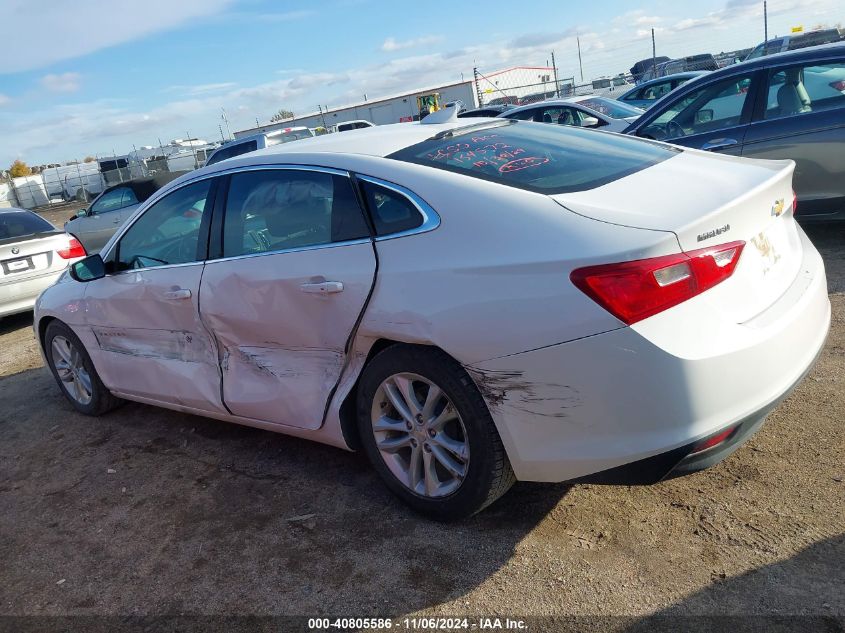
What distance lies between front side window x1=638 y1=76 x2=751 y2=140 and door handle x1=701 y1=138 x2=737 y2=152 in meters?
0.18

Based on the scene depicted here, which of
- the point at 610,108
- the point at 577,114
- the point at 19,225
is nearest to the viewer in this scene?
the point at 19,225

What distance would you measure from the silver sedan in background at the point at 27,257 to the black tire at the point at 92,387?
10.6 feet

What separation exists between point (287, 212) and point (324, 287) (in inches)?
22.3

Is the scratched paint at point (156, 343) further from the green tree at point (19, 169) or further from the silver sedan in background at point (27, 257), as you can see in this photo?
the green tree at point (19, 169)

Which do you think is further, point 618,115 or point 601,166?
point 618,115

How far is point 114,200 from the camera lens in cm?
1266

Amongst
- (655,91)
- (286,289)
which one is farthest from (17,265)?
(655,91)

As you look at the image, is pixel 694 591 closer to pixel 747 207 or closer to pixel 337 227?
pixel 747 207

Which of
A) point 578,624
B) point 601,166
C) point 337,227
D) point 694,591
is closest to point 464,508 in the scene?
point 578,624

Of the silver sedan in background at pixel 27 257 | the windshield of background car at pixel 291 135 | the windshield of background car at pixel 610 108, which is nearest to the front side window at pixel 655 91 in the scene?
the windshield of background car at pixel 610 108

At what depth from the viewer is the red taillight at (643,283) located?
2.32m

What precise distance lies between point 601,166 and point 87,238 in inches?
469

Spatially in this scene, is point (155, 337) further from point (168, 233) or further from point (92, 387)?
point (92, 387)

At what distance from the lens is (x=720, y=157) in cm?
337
